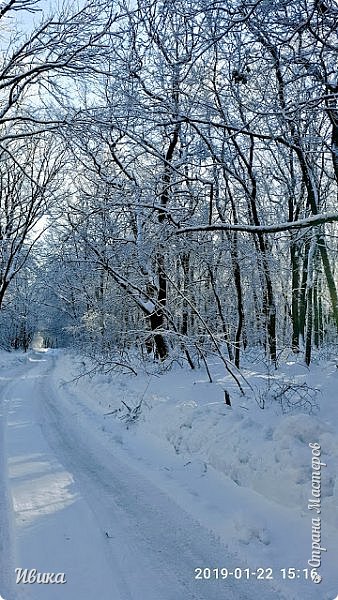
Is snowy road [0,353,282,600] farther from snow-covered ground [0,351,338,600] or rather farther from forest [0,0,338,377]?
forest [0,0,338,377]

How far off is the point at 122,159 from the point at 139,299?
478cm

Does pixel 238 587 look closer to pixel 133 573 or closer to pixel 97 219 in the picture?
pixel 133 573

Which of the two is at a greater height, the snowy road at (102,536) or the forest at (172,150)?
the forest at (172,150)

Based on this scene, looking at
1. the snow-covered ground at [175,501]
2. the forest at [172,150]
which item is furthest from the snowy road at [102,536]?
the forest at [172,150]

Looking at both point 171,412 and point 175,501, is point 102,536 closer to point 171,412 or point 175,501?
point 175,501

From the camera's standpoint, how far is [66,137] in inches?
283

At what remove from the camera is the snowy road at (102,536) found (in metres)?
3.38

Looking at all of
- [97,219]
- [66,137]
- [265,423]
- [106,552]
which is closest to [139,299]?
A: [97,219]

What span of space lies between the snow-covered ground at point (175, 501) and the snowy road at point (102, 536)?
14mm

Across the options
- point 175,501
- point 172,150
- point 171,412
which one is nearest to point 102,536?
point 175,501

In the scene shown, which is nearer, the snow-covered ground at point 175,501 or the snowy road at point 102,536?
the snowy road at point 102,536

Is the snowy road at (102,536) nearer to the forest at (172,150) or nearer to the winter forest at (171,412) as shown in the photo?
the winter forest at (171,412)

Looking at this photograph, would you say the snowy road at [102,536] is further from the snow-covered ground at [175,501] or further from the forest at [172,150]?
the forest at [172,150]

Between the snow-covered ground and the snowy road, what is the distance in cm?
1
